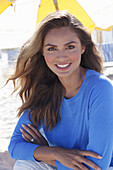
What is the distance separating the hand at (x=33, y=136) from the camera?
1.96 meters

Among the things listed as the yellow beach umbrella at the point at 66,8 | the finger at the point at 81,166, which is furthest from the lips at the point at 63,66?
the yellow beach umbrella at the point at 66,8

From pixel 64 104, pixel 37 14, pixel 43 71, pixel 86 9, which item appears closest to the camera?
pixel 64 104

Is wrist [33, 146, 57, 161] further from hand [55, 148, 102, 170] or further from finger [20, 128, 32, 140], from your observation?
finger [20, 128, 32, 140]

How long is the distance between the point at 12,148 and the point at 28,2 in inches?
129

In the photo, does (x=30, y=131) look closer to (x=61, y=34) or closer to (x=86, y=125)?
(x=86, y=125)

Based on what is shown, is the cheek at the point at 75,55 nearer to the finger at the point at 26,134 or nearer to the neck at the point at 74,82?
the neck at the point at 74,82

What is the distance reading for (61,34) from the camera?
5.64ft

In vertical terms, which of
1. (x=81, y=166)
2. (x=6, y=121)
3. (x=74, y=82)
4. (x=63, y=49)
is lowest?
(x=6, y=121)

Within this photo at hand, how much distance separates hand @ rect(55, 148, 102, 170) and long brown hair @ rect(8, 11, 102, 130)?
0.29 meters

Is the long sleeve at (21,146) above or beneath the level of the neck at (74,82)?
beneath

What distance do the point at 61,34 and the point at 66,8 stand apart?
2.74 meters

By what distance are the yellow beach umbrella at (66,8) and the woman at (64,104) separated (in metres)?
2.46

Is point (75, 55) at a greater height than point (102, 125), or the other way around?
point (75, 55)

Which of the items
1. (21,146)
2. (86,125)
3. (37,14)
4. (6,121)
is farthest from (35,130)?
(37,14)
